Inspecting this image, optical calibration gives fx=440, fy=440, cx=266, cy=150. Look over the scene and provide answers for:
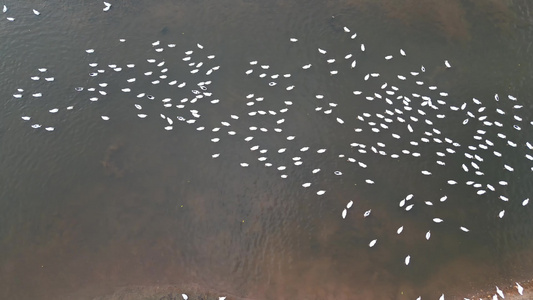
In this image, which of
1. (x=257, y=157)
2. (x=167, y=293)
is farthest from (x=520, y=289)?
(x=167, y=293)

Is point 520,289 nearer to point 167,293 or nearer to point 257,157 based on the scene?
point 257,157

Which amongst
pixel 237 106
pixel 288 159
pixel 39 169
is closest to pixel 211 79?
pixel 237 106

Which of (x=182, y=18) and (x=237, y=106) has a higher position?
(x=182, y=18)

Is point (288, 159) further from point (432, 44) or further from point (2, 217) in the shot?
point (2, 217)

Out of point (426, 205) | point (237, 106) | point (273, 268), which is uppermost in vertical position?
point (237, 106)

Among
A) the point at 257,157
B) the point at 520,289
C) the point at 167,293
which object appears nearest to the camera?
the point at 520,289

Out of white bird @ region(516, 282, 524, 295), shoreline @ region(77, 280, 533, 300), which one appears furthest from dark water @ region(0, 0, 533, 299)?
white bird @ region(516, 282, 524, 295)

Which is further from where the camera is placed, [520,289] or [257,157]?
[257,157]

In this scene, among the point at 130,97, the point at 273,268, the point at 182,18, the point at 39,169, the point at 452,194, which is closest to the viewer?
the point at 273,268

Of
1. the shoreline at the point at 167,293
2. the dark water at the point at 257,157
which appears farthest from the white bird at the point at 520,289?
the dark water at the point at 257,157
